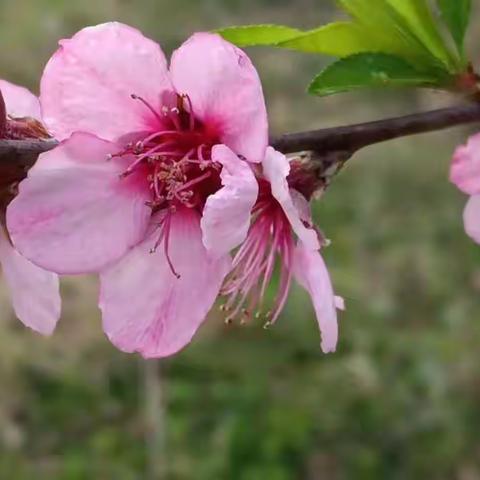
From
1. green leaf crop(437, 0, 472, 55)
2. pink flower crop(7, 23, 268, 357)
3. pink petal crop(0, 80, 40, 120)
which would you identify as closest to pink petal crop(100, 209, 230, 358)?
pink flower crop(7, 23, 268, 357)

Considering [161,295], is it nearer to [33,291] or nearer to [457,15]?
[33,291]

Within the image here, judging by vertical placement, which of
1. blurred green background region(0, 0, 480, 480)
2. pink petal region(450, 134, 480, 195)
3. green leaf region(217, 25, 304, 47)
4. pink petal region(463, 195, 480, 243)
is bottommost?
blurred green background region(0, 0, 480, 480)

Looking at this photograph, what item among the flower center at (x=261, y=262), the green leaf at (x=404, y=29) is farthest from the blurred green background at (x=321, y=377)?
the green leaf at (x=404, y=29)

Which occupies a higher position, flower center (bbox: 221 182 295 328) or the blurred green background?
flower center (bbox: 221 182 295 328)

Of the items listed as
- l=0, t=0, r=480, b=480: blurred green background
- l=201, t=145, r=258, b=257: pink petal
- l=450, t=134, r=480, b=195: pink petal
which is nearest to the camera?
l=201, t=145, r=258, b=257: pink petal

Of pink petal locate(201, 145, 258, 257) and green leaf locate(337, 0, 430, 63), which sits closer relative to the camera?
pink petal locate(201, 145, 258, 257)

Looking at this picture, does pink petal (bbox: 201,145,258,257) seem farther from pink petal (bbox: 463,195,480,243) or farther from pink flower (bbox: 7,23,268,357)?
pink petal (bbox: 463,195,480,243)

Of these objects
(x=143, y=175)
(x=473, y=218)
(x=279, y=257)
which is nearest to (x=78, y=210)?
(x=143, y=175)
